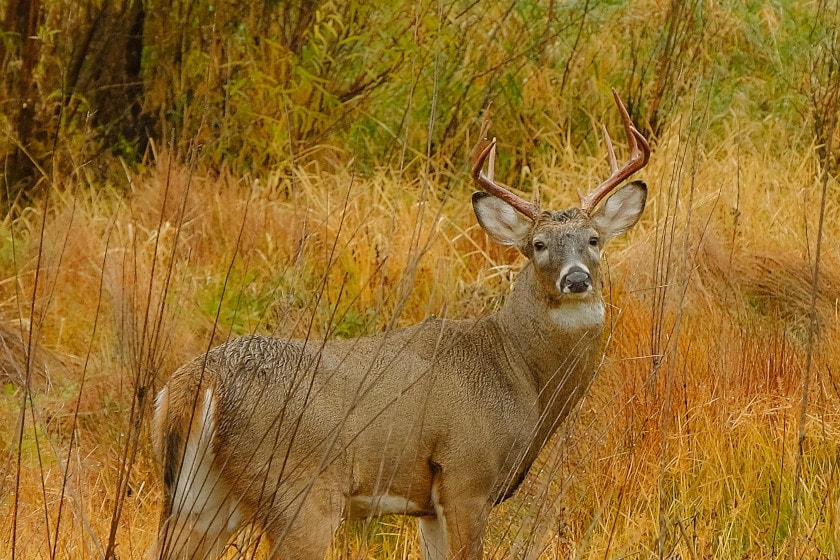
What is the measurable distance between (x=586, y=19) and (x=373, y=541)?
16.8 ft

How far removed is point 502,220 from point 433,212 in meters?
2.54

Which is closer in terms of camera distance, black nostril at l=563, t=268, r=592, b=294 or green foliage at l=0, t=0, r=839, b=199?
black nostril at l=563, t=268, r=592, b=294

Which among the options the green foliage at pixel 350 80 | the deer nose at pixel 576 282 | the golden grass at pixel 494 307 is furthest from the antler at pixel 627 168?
the green foliage at pixel 350 80

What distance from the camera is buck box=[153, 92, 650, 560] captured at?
3730mm

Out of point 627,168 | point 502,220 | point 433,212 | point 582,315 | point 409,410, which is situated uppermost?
point 627,168

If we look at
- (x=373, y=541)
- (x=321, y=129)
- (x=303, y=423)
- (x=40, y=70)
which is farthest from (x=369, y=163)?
(x=303, y=423)

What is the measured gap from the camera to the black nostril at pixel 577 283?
430 centimetres

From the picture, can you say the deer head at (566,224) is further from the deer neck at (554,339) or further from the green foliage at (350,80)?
the green foliage at (350,80)

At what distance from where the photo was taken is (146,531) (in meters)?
4.36

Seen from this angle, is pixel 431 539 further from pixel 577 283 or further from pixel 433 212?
pixel 433 212

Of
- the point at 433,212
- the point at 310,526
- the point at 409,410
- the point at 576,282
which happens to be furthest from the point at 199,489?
the point at 433,212

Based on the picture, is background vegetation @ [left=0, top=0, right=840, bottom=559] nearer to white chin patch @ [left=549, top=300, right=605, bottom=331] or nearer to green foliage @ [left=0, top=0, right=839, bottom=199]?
green foliage @ [left=0, top=0, right=839, bottom=199]

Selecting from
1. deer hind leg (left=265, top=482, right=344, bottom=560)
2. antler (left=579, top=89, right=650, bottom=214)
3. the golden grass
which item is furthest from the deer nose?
deer hind leg (left=265, top=482, right=344, bottom=560)

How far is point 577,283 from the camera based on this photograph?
4301mm
